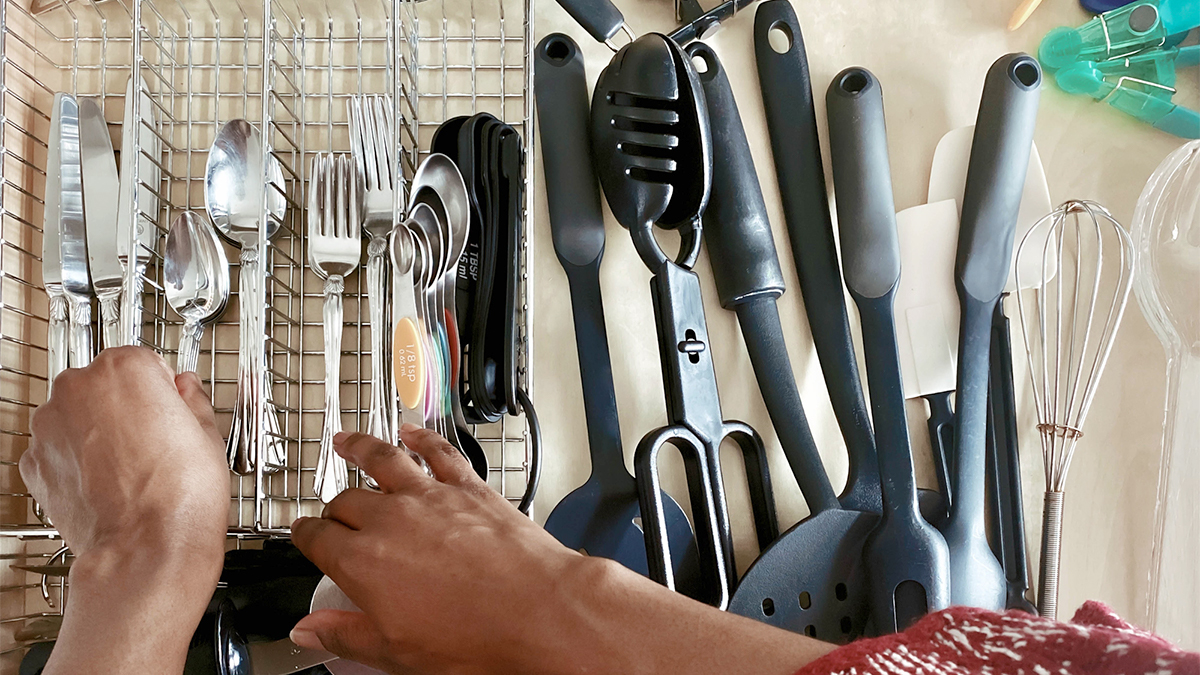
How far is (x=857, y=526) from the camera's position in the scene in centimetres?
61

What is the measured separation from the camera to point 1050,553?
1.93 feet

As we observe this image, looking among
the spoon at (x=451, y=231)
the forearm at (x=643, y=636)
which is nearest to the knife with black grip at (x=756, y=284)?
the spoon at (x=451, y=231)

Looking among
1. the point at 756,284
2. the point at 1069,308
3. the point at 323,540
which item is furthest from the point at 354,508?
the point at 1069,308

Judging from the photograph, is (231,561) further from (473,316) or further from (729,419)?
(729,419)

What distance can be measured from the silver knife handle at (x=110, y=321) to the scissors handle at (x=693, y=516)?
412mm

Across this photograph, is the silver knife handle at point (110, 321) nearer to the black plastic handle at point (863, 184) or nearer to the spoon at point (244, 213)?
the spoon at point (244, 213)

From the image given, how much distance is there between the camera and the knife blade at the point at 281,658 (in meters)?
0.55

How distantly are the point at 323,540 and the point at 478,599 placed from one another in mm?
116

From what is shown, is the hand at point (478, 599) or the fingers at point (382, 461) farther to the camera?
the fingers at point (382, 461)

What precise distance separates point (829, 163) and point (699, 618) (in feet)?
1.58

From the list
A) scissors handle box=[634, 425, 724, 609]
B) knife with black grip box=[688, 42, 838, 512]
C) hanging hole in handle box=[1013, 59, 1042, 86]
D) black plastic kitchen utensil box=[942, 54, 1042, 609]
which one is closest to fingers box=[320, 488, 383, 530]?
scissors handle box=[634, 425, 724, 609]

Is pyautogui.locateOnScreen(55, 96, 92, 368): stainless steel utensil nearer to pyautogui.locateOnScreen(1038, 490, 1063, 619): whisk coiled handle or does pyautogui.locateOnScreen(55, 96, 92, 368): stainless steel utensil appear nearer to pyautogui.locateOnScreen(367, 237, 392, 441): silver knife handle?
pyautogui.locateOnScreen(367, 237, 392, 441): silver knife handle

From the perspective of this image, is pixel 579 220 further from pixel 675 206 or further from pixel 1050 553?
pixel 1050 553

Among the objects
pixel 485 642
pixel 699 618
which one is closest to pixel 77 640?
pixel 485 642
